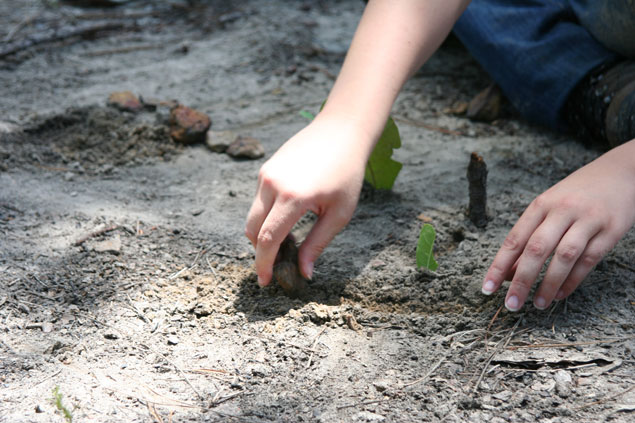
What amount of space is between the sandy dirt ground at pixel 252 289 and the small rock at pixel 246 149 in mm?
34

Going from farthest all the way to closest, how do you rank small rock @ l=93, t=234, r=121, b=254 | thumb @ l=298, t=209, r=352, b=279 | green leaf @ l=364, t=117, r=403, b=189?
green leaf @ l=364, t=117, r=403, b=189 < small rock @ l=93, t=234, r=121, b=254 < thumb @ l=298, t=209, r=352, b=279

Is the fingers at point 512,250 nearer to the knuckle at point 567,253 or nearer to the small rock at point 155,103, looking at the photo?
the knuckle at point 567,253

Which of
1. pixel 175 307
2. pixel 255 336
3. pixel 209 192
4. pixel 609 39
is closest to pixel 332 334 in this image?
pixel 255 336

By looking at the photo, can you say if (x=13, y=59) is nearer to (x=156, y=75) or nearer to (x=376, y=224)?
(x=156, y=75)

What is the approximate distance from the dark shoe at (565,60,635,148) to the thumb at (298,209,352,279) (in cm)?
121

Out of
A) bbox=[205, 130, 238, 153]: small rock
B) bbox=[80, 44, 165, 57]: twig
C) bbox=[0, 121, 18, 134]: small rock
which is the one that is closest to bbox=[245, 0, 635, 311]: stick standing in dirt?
bbox=[205, 130, 238, 153]: small rock

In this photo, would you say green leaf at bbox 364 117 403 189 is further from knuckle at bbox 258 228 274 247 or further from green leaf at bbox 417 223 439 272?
knuckle at bbox 258 228 274 247

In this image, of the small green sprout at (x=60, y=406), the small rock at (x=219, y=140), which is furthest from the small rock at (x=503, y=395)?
the small rock at (x=219, y=140)

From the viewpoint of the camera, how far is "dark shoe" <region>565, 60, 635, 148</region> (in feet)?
6.66

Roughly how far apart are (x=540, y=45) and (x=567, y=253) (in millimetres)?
1356

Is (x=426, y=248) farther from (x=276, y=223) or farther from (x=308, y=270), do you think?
(x=276, y=223)

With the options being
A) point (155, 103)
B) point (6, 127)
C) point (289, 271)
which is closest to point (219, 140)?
point (155, 103)

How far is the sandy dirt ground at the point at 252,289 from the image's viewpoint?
4.01 ft

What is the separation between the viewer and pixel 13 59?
2979 mm
